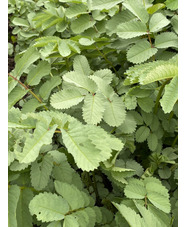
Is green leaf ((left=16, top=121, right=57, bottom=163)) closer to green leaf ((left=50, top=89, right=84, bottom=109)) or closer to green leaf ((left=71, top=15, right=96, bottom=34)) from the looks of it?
green leaf ((left=50, top=89, right=84, bottom=109))

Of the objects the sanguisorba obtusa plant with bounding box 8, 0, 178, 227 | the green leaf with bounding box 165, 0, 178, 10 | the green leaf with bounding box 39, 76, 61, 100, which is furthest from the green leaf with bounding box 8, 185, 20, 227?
the green leaf with bounding box 165, 0, 178, 10

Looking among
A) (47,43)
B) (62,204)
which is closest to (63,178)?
(62,204)

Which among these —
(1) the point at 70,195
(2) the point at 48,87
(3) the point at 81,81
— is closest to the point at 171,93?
(3) the point at 81,81

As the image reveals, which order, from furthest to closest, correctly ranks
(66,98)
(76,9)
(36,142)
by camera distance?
(76,9) < (66,98) < (36,142)

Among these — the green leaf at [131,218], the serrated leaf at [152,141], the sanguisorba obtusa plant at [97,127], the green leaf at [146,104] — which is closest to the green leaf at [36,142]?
the sanguisorba obtusa plant at [97,127]

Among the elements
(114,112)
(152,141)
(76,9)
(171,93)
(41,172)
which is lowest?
(152,141)

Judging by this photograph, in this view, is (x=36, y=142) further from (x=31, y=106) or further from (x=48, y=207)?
(x=31, y=106)
